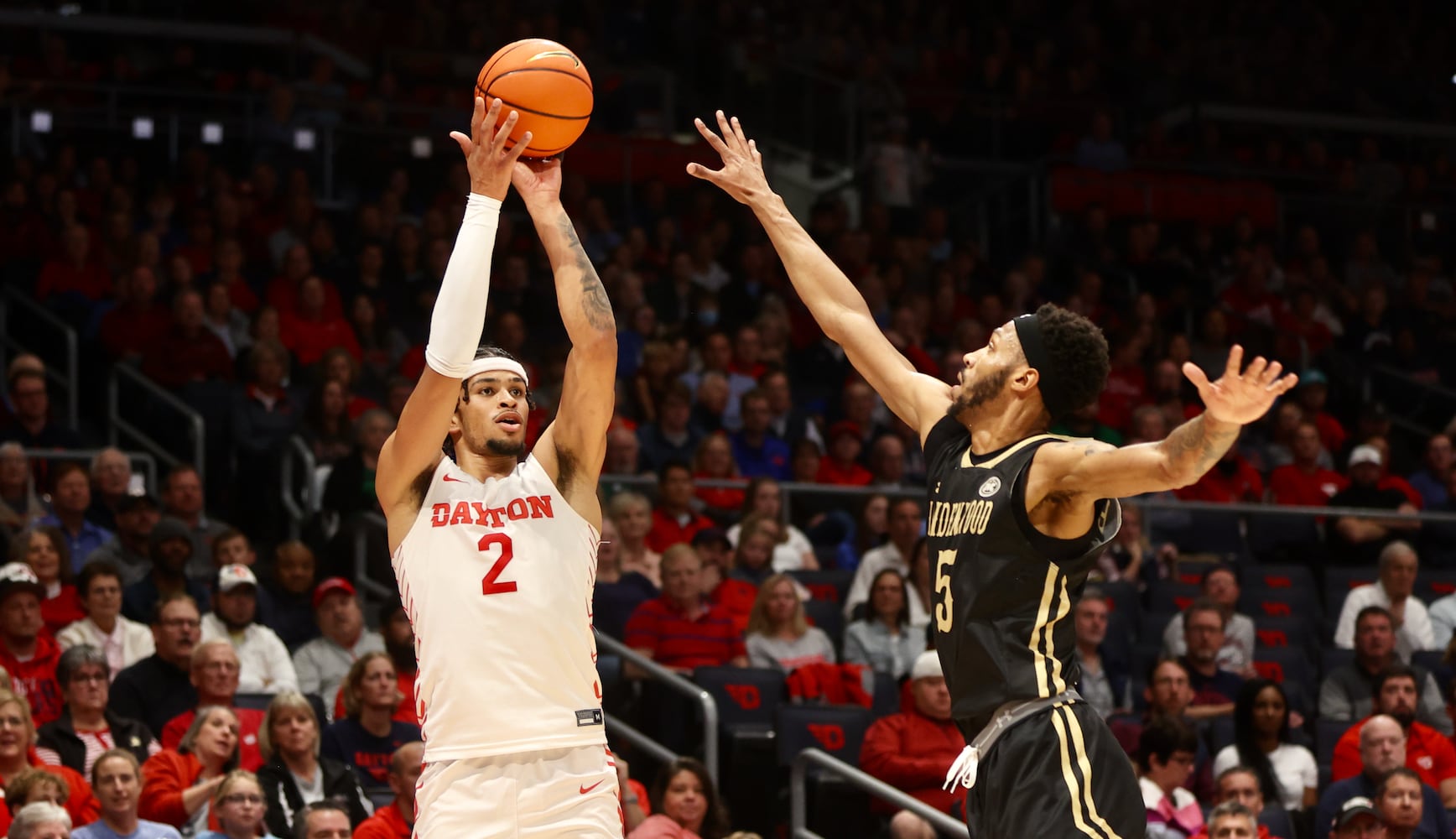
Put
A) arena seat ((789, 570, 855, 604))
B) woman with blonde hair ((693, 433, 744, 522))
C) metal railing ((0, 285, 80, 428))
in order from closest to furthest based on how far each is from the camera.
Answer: arena seat ((789, 570, 855, 604)) → metal railing ((0, 285, 80, 428)) → woman with blonde hair ((693, 433, 744, 522))

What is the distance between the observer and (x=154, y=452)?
12672 millimetres

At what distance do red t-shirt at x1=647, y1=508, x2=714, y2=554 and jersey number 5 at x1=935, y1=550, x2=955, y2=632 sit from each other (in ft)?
23.5

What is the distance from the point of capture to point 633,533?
1172 cm

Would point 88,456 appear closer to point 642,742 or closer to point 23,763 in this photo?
point 23,763

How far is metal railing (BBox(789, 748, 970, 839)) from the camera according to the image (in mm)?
8867

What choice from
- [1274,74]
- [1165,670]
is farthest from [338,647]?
[1274,74]

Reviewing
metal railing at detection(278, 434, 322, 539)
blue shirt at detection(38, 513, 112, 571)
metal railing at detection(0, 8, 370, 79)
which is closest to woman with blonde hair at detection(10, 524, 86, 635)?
blue shirt at detection(38, 513, 112, 571)

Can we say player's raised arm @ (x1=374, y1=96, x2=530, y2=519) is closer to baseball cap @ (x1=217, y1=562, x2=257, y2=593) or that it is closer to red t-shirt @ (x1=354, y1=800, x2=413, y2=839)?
red t-shirt @ (x1=354, y1=800, x2=413, y2=839)

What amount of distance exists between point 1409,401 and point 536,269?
8.25 m

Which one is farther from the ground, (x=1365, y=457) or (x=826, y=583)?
(x=1365, y=457)

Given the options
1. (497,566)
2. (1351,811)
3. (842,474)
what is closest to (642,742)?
(1351,811)

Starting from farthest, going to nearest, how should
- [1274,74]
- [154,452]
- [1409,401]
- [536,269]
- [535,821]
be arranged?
[1274,74], [1409,401], [536,269], [154,452], [535,821]

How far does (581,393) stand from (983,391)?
3.93 feet

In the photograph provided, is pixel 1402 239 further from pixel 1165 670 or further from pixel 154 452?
pixel 154 452
